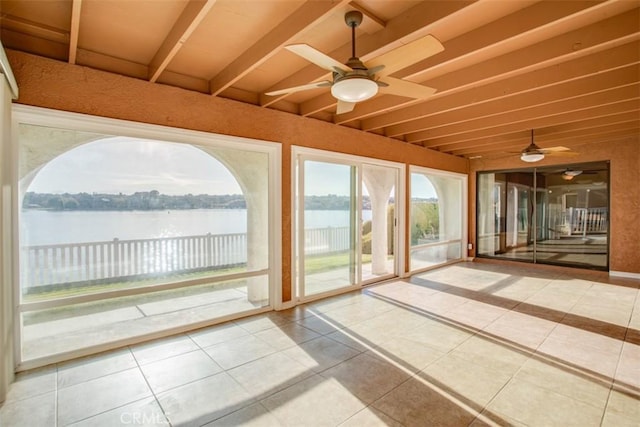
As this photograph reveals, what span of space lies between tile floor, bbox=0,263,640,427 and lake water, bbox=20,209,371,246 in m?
1.09

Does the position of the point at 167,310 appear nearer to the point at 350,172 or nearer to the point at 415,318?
the point at 415,318

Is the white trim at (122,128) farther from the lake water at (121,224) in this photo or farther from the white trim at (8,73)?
the lake water at (121,224)

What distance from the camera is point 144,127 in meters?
3.12

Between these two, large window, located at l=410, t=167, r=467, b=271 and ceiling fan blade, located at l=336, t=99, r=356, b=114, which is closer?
ceiling fan blade, located at l=336, t=99, r=356, b=114

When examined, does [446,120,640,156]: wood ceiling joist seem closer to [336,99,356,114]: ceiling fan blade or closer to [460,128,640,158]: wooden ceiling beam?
[460,128,640,158]: wooden ceiling beam

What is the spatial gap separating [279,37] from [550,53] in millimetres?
2229

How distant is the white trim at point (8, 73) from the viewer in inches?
83.3

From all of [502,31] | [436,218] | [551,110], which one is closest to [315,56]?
[502,31]

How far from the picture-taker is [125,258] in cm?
317

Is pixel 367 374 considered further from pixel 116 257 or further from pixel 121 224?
pixel 121 224

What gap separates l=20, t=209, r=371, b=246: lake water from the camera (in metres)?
2.79

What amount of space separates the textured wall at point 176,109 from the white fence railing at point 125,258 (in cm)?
81

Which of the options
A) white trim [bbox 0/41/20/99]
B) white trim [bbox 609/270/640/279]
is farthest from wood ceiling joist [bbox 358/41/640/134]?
white trim [bbox 609/270/640/279]

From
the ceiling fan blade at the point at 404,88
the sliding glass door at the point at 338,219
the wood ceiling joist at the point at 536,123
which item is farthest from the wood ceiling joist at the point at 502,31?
the wood ceiling joist at the point at 536,123
